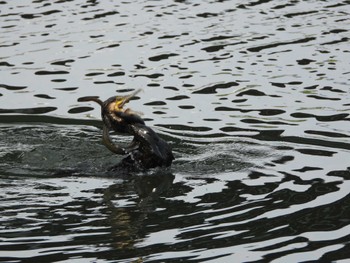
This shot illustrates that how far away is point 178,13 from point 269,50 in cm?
332

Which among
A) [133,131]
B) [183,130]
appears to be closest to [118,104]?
[133,131]

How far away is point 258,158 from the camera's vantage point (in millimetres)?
11312

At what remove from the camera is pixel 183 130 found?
12.5 meters

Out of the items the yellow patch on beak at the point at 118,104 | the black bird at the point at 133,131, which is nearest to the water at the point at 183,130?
the black bird at the point at 133,131

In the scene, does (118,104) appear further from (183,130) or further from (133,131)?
(183,130)

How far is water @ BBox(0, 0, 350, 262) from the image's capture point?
8.81m

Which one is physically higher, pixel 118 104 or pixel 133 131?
pixel 118 104

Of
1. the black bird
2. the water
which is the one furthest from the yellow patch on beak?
the water

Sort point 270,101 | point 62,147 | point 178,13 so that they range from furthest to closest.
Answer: point 178,13, point 270,101, point 62,147

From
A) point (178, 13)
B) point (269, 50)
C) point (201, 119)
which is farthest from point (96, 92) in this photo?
point (178, 13)

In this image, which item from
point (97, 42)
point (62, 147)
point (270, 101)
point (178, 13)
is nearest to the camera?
point (62, 147)

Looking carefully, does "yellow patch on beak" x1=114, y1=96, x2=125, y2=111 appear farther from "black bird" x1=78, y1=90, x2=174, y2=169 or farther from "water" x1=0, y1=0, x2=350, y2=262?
"water" x1=0, y1=0, x2=350, y2=262

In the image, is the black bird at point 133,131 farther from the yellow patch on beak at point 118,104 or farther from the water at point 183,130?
the water at point 183,130

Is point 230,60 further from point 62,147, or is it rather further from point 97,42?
point 62,147
